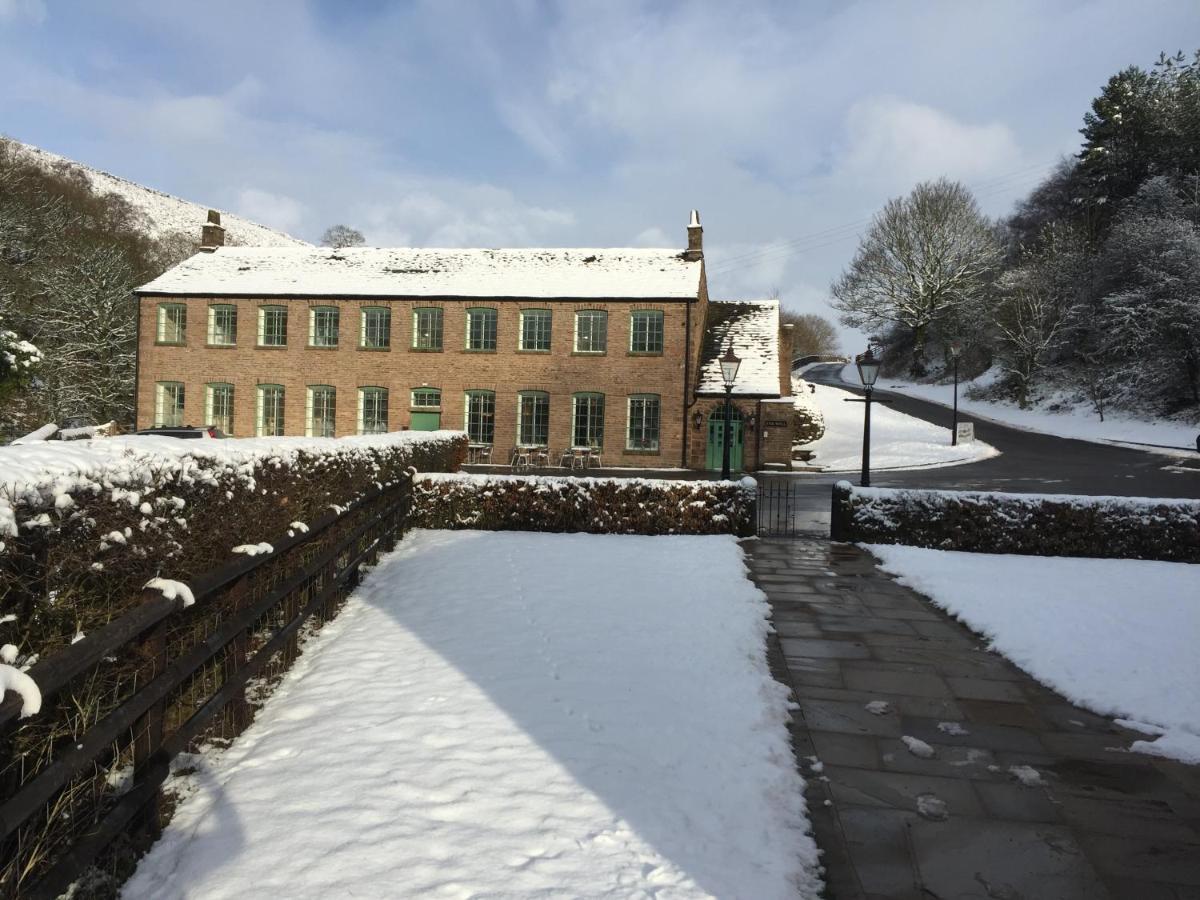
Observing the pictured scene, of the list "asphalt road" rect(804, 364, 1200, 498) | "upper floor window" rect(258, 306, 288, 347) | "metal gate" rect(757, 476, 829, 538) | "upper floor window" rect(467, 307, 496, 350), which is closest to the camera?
"metal gate" rect(757, 476, 829, 538)

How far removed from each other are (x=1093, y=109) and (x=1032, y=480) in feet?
138

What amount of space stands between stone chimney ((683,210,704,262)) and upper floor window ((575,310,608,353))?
4.34m

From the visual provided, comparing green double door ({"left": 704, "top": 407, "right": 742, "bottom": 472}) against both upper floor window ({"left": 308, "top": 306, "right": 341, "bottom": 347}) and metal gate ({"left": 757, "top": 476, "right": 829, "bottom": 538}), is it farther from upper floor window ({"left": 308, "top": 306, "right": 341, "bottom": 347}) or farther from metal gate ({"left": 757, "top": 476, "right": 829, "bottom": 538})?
upper floor window ({"left": 308, "top": 306, "right": 341, "bottom": 347})

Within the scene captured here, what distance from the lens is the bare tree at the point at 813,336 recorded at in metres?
83.6

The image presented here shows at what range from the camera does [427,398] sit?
1029 inches

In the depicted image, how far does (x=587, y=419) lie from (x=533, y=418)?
202 centimetres

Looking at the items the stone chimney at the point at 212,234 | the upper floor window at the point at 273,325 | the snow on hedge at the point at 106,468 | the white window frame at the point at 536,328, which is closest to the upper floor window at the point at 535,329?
the white window frame at the point at 536,328

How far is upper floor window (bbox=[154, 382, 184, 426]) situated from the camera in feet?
88.5

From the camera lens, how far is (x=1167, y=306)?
32094mm

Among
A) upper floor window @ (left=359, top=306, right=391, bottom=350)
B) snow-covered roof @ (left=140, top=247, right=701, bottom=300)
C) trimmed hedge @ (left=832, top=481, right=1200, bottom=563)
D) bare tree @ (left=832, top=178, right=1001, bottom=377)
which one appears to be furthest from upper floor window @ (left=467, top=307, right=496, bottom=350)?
bare tree @ (left=832, top=178, right=1001, bottom=377)

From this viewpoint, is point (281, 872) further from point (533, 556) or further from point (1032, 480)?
point (1032, 480)

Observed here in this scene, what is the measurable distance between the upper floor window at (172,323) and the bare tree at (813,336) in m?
67.1

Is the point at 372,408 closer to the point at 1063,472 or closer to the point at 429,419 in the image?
the point at 429,419

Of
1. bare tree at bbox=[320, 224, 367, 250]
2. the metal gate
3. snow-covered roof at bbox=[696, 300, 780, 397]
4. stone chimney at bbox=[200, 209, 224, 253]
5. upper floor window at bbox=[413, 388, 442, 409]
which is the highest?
bare tree at bbox=[320, 224, 367, 250]
